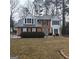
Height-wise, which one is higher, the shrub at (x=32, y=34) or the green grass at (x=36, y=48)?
the shrub at (x=32, y=34)

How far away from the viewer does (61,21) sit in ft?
9.37

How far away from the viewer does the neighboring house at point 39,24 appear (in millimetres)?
2809

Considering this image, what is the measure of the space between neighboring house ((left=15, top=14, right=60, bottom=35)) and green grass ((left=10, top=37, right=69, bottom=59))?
0.09 m

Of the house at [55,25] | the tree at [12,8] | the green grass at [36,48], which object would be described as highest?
the tree at [12,8]

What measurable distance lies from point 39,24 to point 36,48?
23 cm

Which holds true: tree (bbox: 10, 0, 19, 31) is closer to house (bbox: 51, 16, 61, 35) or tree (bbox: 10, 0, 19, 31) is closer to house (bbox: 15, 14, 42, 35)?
house (bbox: 15, 14, 42, 35)

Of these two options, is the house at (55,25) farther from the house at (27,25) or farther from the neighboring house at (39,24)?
the house at (27,25)

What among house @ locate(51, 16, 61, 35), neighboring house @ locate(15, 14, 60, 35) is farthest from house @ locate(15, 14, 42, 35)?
house @ locate(51, 16, 61, 35)

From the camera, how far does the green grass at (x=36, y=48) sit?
9.18ft

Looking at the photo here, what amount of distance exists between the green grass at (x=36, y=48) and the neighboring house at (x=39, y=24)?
85 mm

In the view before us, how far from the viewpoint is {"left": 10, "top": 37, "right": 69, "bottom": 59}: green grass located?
9.18 feet

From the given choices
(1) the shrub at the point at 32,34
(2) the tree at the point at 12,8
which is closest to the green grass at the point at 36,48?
(1) the shrub at the point at 32,34

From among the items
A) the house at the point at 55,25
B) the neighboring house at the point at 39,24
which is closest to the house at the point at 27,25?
the neighboring house at the point at 39,24

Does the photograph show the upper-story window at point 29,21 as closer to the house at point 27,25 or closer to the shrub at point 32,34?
the house at point 27,25
